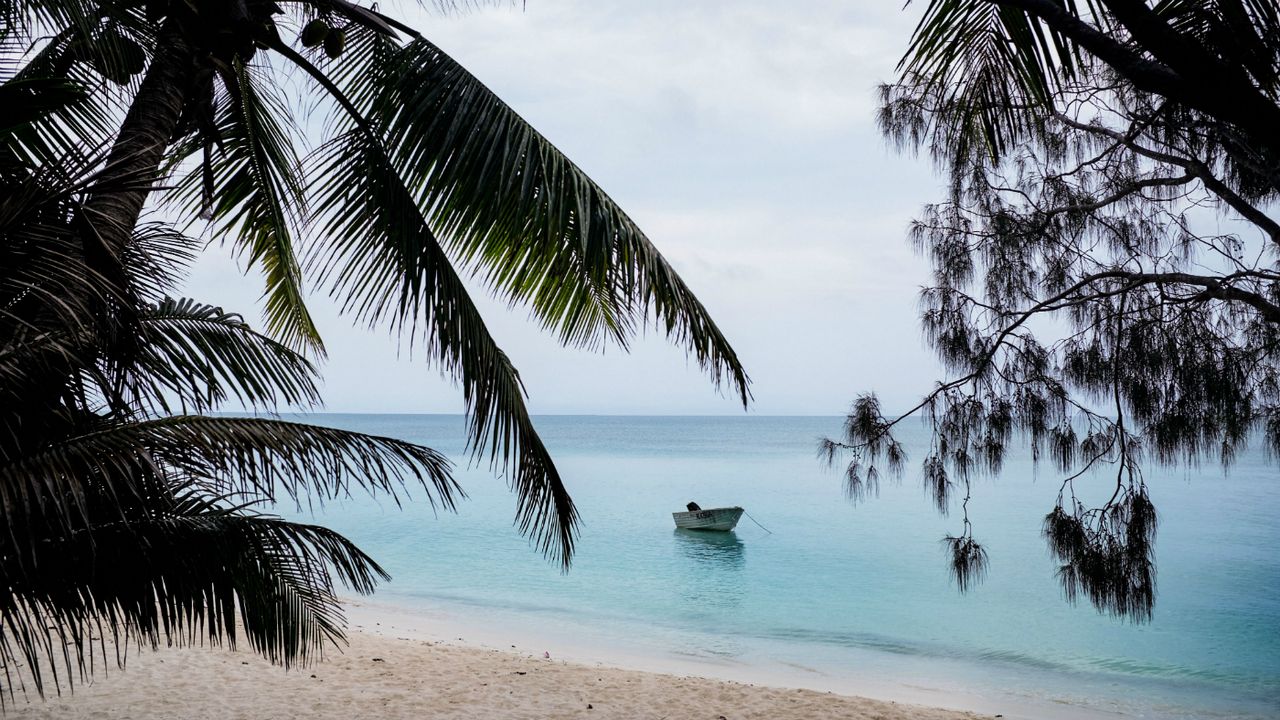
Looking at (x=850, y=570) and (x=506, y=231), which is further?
(x=850, y=570)

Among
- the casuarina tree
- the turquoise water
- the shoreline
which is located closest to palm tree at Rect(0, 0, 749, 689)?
the casuarina tree

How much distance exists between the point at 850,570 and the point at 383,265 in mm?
17245

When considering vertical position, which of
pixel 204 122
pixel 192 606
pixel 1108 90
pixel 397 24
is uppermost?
pixel 1108 90

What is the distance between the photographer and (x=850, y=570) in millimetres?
20000

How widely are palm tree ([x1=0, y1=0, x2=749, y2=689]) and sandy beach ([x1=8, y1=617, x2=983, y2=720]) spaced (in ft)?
8.34

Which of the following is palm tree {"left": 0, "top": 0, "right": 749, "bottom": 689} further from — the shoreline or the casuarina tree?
the shoreline

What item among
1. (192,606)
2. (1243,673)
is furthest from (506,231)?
(1243,673)

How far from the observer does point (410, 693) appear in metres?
7.17

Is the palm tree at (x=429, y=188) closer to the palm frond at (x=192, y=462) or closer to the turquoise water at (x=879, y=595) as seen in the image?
the palm frond at (x=192, y=462)

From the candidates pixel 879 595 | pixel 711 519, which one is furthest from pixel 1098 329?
pixel 711 519

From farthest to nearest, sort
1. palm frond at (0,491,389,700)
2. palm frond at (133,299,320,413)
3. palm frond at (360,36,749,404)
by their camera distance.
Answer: palm frond at (360,36,749,404) → palm frond at (133,299,320,413) → palm frond at (0,491,389,700)

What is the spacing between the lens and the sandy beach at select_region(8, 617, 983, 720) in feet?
20.9

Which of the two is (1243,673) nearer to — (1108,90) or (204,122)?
(1108,90)

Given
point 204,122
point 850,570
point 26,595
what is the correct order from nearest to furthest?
point 26,595, point 204,122, point 850,570
